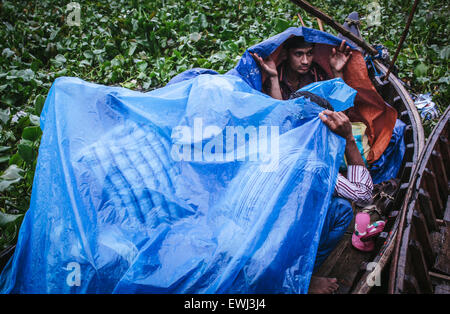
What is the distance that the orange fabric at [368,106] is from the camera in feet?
8.54

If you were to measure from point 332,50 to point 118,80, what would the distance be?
10.3 feet

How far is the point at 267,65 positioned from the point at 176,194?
1687 mm

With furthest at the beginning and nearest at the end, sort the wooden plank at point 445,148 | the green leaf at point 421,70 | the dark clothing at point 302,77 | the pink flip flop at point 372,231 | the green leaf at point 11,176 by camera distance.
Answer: the green leaf at point 421,70 < the dark clothing at point 302,77 < the green leaf at point 11,176 < the wooden plank at point 445,148 < the pink flip flop at point 372,231

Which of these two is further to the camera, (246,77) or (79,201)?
(246,77)

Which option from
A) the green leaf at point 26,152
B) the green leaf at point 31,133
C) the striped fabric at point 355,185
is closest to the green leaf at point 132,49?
the green leaf at point 31,133

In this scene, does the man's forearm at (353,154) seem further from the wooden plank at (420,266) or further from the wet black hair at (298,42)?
the wet black hair at (298,42)

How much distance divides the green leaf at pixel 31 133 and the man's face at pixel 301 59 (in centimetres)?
246

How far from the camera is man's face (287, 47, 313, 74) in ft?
9.13

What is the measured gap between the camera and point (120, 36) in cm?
517

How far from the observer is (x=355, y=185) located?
6.05 feet

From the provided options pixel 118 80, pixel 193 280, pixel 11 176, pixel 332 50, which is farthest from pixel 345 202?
pixel 118 80

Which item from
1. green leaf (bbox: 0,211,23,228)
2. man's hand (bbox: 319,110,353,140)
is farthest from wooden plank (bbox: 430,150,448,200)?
green leaf (bbox: 0,211,23,228)

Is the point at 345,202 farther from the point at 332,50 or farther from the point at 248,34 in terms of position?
the point at 248,34

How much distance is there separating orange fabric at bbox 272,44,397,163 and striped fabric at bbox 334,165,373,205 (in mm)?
730
